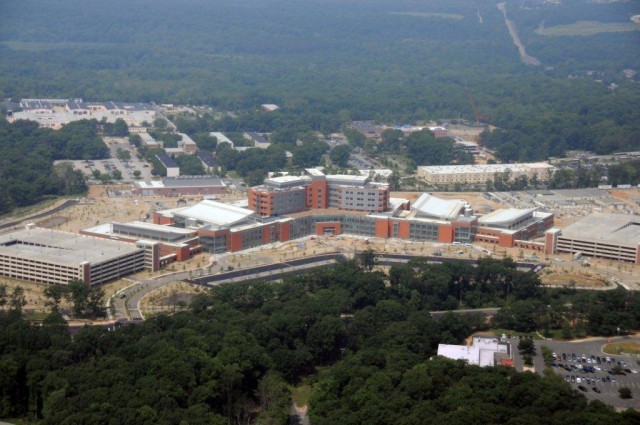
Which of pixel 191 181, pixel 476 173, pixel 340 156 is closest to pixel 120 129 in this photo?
pixel 340 156

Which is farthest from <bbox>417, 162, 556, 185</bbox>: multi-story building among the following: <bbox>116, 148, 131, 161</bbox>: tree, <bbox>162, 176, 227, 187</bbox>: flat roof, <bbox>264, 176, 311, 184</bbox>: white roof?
<bbox>116, 148, 131, 161</bbox>: tree

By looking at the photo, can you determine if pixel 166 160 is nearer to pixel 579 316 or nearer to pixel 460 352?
pixel 579 316

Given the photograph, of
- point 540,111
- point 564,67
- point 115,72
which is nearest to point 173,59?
point 115,72

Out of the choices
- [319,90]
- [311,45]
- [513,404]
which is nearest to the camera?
[513,404]

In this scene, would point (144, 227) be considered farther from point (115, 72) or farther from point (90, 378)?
point (115, 72)

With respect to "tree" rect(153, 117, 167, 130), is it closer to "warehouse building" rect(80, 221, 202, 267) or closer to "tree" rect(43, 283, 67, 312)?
"warehouse building" rect(80, 221, 202, 267)

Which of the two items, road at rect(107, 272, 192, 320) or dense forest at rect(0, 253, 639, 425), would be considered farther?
road at rect(107, 272, 192, 320)

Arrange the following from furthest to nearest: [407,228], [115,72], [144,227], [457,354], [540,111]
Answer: [115,72] → [540,111] → [407,228] → [144,227] → [457,354]
